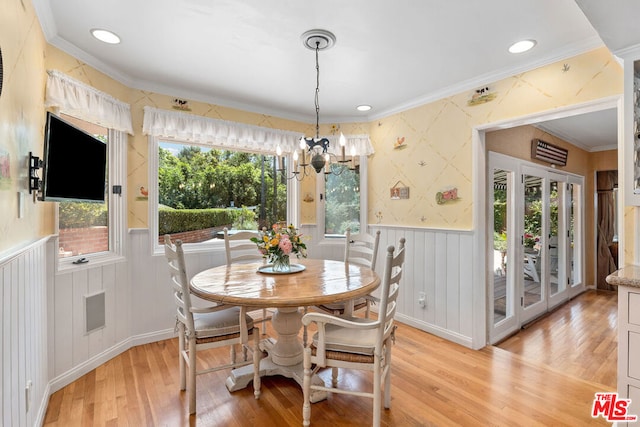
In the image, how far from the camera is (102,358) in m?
2.53

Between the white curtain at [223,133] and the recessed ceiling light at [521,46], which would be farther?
the white curtain at [223,133]

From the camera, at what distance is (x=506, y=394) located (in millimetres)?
2152

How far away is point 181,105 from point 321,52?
63.2 inches

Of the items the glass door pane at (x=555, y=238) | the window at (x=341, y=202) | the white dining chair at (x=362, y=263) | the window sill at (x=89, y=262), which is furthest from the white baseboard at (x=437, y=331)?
the window sill at (x=89, y=262)

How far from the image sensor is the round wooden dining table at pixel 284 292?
5.84 feet

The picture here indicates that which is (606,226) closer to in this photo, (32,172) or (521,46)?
(521,46)

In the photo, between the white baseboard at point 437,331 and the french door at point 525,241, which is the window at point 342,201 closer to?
the white baseboard at point 437,331

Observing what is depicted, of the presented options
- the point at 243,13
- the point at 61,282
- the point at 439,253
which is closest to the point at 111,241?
the point at 61,282

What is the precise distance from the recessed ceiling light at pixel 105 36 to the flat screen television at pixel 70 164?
0.70 m

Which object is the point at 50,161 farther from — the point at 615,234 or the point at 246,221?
the point at 615,234


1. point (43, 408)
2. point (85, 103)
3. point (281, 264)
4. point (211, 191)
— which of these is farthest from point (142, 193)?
point (43, 408)

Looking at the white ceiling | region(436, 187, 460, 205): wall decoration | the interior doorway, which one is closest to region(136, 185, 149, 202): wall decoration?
the white ceiling

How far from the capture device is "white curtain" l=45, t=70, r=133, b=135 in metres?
2.13

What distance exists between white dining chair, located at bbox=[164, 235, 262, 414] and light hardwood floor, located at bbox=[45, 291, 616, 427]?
0.17 metres
